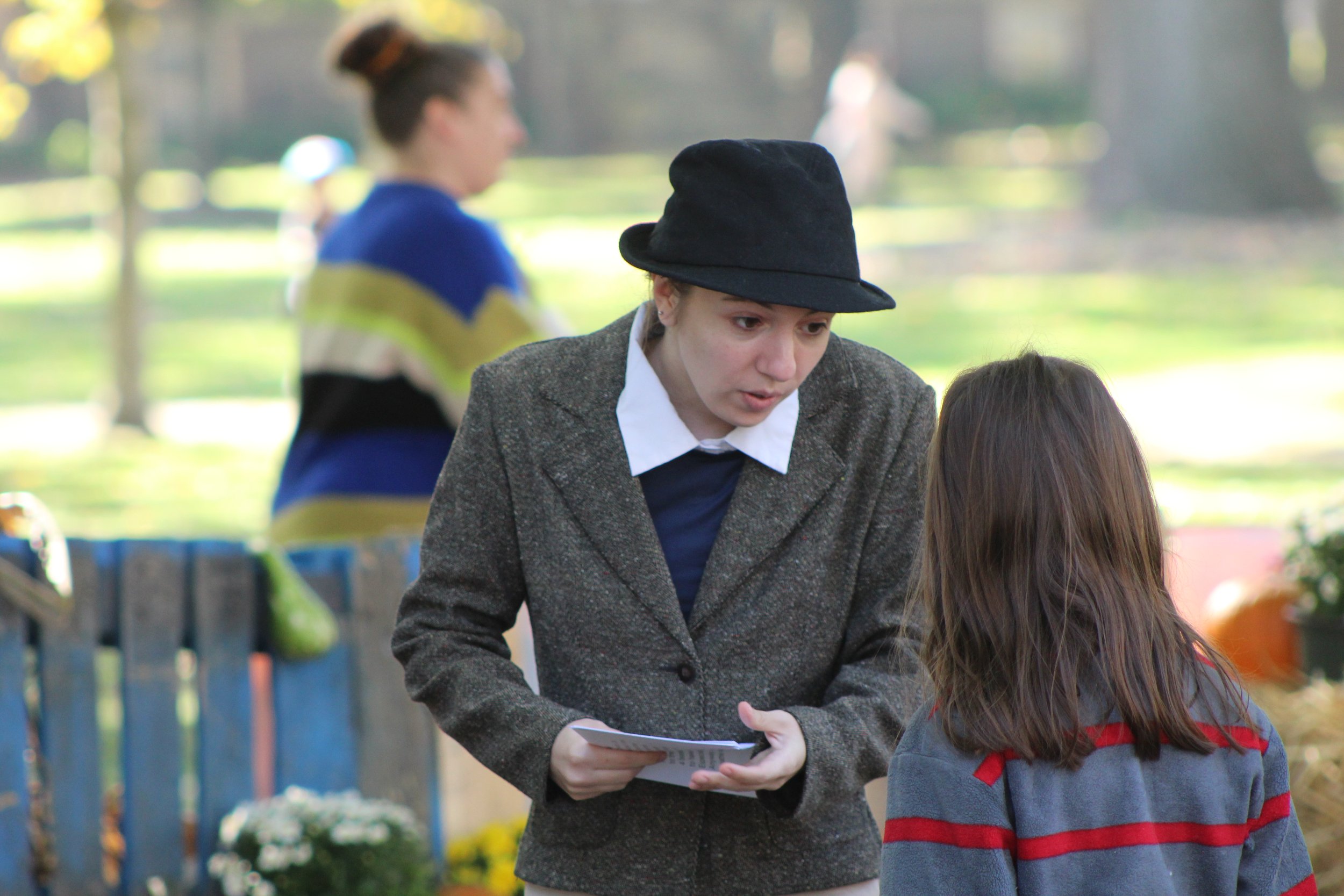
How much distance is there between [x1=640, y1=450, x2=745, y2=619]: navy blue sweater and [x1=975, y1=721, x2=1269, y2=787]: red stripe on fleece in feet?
2.03

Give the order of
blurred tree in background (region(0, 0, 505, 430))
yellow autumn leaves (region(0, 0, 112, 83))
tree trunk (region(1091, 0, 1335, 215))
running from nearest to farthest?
yellow autumn leaves (region(0, 0, 112, 83))
blurred tree in background (region(0, 0, 505, 430))
tree trunk (region(1091, 0, 1335, 215))

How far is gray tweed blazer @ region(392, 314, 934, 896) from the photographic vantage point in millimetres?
2258

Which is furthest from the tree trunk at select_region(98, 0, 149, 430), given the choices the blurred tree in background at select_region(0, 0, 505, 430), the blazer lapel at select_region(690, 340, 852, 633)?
the blazer lapel at select_region(690, 340, 852, 633)

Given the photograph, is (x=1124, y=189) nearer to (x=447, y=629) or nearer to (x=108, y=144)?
(x=108, y=144)

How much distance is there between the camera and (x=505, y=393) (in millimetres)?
2363

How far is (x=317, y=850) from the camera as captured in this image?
365 cm

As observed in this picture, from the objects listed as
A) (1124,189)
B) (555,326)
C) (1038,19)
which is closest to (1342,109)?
(1038,19)

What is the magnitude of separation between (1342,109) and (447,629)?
118 ft

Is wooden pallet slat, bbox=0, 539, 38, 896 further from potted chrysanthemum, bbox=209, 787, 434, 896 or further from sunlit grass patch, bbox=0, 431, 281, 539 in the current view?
sunlit grass patch, bbox=0, 431, 281, 539

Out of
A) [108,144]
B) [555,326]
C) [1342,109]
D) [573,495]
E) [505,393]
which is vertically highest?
[1342,109]

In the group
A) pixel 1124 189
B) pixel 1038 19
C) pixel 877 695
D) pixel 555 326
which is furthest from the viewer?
pixel 1038 19

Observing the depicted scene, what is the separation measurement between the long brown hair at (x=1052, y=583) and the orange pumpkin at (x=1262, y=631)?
2710mm

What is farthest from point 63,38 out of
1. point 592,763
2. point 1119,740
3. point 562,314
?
point 1119,740

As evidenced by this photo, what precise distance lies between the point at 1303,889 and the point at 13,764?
290cm
